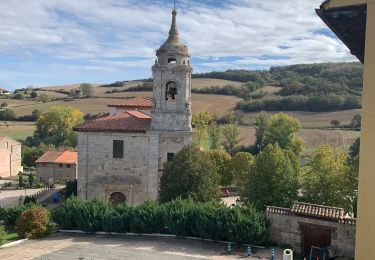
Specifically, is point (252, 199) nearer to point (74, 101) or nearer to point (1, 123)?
point (1, 123)

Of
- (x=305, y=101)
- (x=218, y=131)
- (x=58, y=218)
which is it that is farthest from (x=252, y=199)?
(x=305, y=101)

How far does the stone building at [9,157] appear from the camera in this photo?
6169 centimetres

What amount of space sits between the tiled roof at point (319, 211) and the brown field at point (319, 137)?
162 ft

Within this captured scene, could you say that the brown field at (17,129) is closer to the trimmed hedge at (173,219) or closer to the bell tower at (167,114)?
the bell tower at (167,114)

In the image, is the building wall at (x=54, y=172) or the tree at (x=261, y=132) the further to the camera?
the tree at (x=261, y=132)

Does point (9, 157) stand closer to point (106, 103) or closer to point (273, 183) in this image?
point (106, 103)

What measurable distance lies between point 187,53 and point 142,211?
1235cm

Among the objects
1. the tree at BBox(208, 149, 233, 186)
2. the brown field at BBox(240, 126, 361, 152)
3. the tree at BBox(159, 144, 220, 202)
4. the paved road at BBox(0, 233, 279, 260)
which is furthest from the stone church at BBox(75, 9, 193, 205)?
the brown field at BBox(240, 126, 361, 152)

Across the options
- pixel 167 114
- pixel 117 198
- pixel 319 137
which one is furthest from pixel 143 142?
pixel 319 137

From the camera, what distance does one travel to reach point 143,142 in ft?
104

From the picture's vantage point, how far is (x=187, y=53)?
31938 millimetres

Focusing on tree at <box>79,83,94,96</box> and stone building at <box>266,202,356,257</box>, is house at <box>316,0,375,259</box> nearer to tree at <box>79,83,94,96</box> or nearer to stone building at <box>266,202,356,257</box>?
stone building at <box>266,202,356,257</box>

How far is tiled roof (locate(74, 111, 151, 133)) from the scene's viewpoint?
Result: 3152 centimetres

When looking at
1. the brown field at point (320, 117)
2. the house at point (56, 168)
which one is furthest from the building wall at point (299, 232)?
the brown field at point (320, 117)
